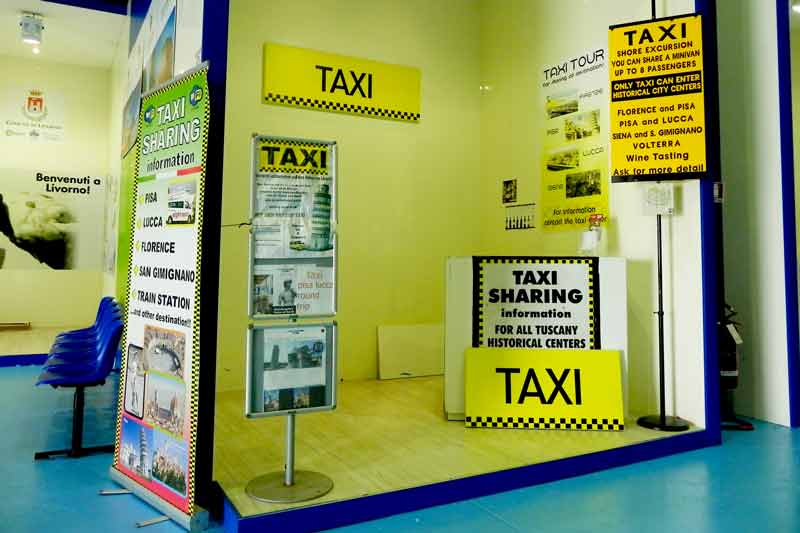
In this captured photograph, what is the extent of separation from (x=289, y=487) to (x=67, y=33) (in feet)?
23.7

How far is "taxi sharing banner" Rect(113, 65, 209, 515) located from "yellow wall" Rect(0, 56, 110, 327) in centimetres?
593

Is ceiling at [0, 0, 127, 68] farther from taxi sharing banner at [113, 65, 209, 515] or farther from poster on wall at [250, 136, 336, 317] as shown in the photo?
poster on wall at [250, 136, 336, 317]

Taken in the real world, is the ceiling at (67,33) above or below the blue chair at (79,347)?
above

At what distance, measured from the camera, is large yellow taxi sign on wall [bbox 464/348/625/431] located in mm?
3664

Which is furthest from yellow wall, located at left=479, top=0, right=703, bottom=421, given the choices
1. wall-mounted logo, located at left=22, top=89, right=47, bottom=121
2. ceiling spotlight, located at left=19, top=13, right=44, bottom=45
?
wall-mounted logo, located at left=22, top=89, right=47, bottom=121

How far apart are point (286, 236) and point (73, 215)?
21.9 feet

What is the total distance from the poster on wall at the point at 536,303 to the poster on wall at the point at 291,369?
1521 mm

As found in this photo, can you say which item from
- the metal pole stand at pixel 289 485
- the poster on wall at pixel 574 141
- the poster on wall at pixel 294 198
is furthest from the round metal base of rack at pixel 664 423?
the poster on wall at pixel 294 198

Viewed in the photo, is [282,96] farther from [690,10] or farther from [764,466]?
[764,466]

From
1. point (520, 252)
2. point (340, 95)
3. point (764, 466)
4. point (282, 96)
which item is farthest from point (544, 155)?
point (764, 466)

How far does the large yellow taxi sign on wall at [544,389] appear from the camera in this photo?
366 cm

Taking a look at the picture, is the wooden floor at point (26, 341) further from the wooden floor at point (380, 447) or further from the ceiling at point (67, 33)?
the ceiling at point (67, 33)

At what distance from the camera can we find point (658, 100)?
12.2ft

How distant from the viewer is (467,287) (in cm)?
396
